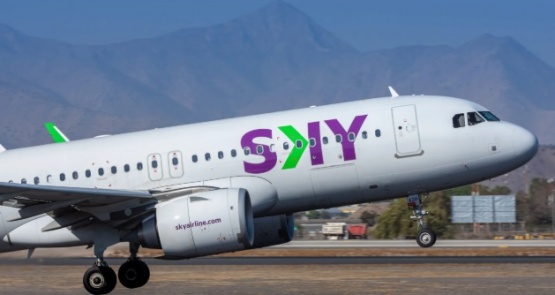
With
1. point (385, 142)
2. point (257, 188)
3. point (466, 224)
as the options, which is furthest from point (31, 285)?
point (466, 224)

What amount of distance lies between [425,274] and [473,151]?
7.87m

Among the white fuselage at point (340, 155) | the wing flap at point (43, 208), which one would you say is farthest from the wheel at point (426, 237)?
the wing flap at point (43, 208)

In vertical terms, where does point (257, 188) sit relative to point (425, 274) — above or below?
above

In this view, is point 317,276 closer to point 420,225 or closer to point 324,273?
point 324,273

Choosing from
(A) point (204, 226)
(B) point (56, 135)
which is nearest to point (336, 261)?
(B) point (56, 135)

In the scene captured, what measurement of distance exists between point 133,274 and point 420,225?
309 inches

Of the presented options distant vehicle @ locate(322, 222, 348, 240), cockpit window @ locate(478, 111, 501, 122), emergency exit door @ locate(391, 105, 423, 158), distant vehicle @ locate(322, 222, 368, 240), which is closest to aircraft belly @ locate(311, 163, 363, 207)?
emergency exit door @ locate(391, 105, 423, 158)

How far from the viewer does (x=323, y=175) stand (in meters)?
30.6

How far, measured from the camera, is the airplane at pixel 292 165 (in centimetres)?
3044

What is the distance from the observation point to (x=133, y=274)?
3128 cm

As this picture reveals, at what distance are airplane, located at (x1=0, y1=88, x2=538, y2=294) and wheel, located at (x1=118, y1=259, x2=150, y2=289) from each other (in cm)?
3

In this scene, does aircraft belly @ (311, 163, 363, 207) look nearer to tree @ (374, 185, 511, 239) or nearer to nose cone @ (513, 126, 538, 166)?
nose cone @ (513, 126, 538, 166)

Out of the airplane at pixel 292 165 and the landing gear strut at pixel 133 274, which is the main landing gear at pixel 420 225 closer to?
the airplane at pixel 292 165

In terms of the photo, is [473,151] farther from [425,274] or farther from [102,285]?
[102,285]
